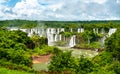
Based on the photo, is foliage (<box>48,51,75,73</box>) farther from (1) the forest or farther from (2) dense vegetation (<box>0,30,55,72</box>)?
(2) dense vegetation (<box>0,30,55,72</box>)

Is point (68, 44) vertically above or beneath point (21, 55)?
beneath

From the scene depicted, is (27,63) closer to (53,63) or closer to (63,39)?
(53,63)

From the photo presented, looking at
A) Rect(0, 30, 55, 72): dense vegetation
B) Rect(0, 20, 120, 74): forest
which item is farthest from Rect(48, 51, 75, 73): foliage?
Rect(0, 30, 55, 72): dense vegetation

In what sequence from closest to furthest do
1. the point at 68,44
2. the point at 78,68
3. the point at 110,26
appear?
the point at 78,68, the point at 68,44, the point at 110,26

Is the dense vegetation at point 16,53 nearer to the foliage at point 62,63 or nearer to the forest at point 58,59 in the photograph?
the forest at point 58,59

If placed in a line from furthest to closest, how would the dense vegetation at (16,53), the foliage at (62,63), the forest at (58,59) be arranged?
the foliage at (62,63), the dense vegetation at (16,53), the forest at (58,59)

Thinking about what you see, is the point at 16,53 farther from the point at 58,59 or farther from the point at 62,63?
the point at 62,63

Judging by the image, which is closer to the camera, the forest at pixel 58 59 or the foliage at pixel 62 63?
the forest at pixel 58 59

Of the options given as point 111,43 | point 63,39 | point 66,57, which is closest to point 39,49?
point 111,43

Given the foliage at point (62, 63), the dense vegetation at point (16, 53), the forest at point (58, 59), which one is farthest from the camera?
the foliage at point (62, 63)

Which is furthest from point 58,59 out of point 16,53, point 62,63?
point 16,53

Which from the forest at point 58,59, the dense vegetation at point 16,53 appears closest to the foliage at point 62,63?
the forest at point 58,59
